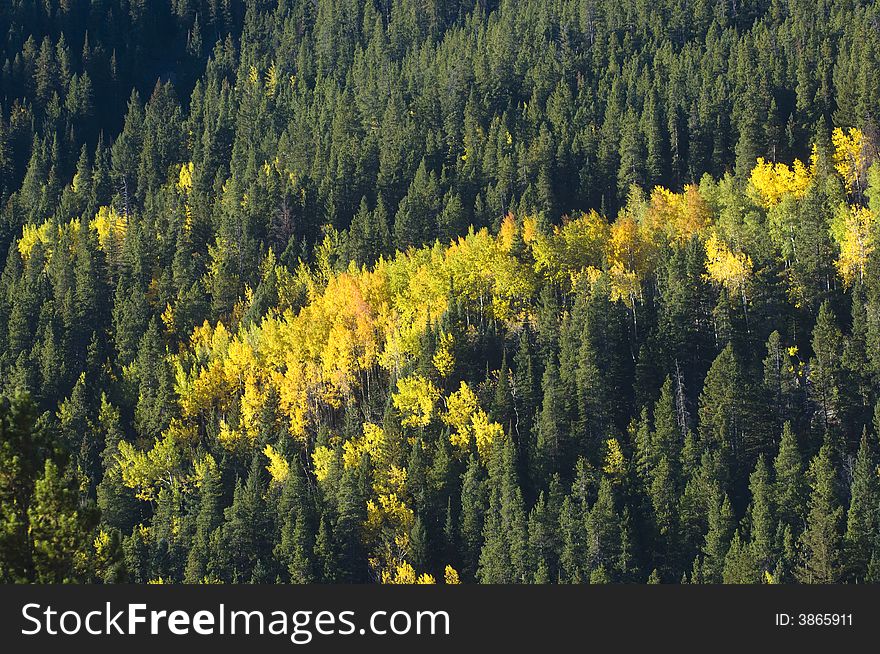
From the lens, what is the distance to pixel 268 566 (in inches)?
4092

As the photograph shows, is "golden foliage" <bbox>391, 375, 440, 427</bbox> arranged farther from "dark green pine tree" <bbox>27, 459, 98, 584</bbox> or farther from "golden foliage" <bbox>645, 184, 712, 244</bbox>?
"dark green pine tree" <bbox>27, 459, 98, 584</bbox>

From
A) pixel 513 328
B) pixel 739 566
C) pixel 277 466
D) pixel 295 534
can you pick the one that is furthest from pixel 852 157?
pixel 295 534

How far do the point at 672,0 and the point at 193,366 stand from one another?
8468cm

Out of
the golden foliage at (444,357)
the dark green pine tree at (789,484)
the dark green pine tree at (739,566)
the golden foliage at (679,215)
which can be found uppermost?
the golden foliage at (679,215)

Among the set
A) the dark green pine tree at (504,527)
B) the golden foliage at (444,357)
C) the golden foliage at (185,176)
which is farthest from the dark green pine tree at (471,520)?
the golden foliage at (185,176)

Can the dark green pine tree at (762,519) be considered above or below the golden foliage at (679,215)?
below

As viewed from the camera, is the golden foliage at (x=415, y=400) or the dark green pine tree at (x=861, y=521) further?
the golden foliage at (x=415, y=400)

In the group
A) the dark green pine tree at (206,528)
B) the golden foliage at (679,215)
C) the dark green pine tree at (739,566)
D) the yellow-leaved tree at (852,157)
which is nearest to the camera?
the dark green pine tree at (739,566)

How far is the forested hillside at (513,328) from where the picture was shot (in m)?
101

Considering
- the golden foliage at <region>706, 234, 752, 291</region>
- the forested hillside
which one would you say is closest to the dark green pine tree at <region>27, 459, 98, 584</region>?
the forested hillside

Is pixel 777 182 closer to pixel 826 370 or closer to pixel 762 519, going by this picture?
pixel 826 370

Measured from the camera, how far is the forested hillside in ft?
331

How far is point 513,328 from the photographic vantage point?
120 metres

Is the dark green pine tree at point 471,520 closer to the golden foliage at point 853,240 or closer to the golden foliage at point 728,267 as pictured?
the golden foliage at point 728,267
